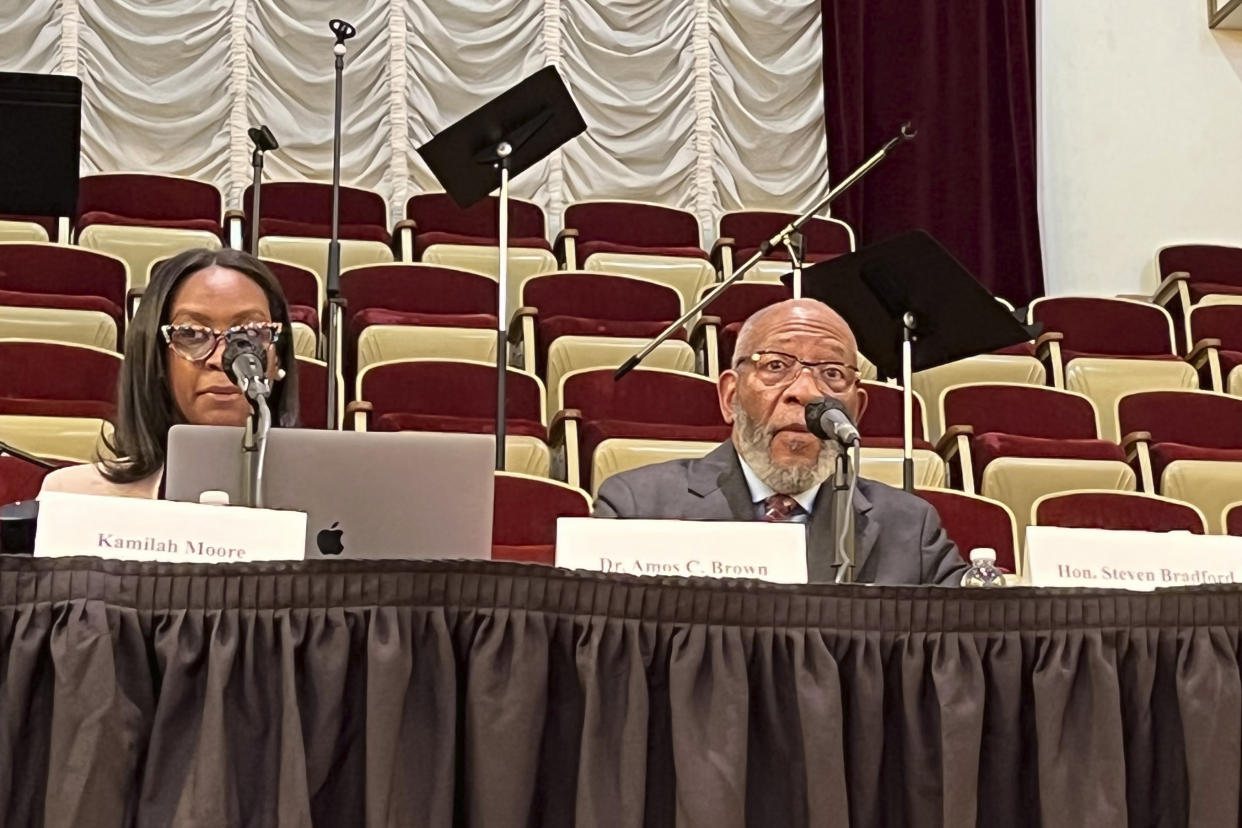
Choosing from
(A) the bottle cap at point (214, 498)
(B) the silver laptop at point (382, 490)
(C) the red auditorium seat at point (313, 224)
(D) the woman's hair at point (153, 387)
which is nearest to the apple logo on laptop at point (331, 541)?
(B) the silver laptop at point (382, 490)

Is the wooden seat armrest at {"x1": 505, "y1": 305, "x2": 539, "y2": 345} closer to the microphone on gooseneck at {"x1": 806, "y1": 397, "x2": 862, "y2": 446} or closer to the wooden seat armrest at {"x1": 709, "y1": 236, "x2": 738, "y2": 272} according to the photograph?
the wooden seat armrest at {"x1": 709, "y1": 236, "x2": 738, "y2": 272}

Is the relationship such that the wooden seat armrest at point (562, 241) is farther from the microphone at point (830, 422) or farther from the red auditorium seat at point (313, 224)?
the microphone at point (830, 422)

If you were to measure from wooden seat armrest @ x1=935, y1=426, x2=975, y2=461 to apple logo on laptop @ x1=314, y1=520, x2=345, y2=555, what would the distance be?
10.0 feet

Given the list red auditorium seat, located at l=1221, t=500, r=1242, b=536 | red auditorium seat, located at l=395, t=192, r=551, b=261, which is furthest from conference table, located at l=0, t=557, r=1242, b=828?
red auditorium seat, located at l=395, t=192, r=551, b=261

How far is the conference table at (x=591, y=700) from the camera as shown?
1299 millimetres

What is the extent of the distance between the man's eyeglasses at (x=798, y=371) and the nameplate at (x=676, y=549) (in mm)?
1392

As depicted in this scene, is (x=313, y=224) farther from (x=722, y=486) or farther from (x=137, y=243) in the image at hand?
(x=722, y=486)

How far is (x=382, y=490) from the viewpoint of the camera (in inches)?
65.7

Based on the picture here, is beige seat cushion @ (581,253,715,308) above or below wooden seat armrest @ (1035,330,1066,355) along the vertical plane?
above

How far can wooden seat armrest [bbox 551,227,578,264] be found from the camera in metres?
6.50

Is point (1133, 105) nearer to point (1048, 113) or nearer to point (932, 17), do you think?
point (1048, 113)

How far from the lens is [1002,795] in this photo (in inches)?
55.8

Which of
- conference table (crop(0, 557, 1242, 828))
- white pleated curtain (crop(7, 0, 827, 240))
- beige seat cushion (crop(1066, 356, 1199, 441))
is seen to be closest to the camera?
conference table (crop(0, 557, 1242, 828))

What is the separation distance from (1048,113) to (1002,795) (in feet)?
22.0
